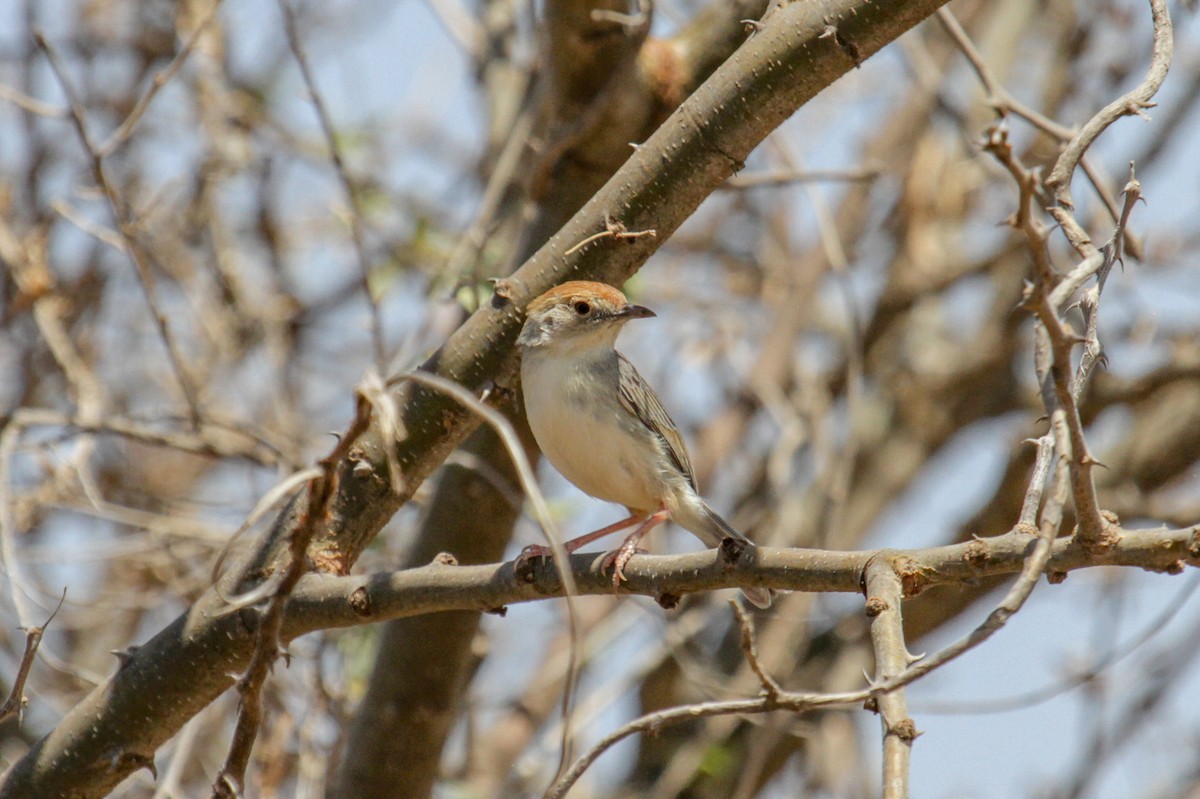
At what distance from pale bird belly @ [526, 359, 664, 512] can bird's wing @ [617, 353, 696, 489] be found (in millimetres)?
70

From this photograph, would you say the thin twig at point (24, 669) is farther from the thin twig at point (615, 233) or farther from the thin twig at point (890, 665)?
the thin twig at point (890, 665)

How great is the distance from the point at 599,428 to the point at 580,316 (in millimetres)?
397

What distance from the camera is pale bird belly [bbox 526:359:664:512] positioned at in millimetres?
3750

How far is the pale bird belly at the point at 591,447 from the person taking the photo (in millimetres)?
3750

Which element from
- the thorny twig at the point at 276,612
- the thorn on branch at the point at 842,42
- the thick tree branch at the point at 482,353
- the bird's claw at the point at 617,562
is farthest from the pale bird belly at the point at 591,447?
the thorny twig at the point at 276,612

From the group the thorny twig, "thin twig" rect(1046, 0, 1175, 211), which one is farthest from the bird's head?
"thin twig" rect(1046, 0, 1175, 211)

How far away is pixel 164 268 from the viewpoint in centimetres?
581

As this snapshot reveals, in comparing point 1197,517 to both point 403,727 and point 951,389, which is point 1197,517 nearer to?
point 951,389

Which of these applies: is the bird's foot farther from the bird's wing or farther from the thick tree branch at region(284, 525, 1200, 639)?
the bird's wing

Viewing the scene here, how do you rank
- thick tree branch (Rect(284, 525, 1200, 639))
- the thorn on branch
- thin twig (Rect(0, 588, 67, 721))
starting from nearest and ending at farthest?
thick tree branch (Rect(284, 525, 1200, 639)), thin twig (Rect(0, 588, 67, 721)), the thorn on branch

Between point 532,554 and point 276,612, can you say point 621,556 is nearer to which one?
point 532,554

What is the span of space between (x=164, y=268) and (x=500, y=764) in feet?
9.42

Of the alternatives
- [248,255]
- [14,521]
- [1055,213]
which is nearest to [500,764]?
[14,521]

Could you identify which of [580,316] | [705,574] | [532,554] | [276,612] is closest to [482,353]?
[532,554]
